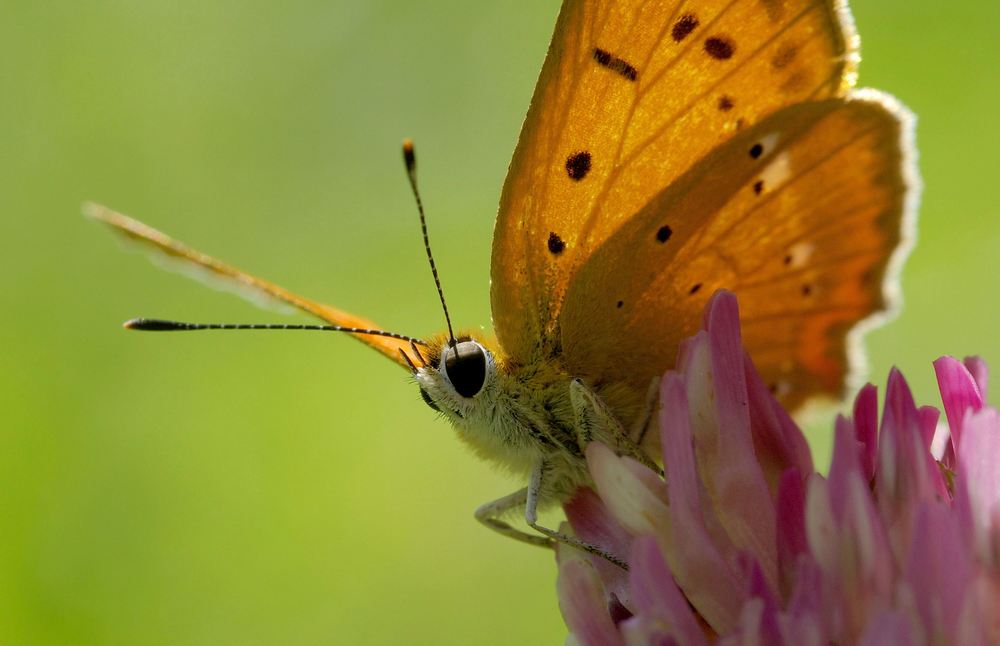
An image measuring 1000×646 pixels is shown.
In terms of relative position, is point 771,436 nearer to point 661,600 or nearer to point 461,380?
point 661,600

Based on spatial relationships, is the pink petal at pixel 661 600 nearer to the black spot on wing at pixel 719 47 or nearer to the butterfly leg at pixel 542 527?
the butterfly leg at pixel 542 527

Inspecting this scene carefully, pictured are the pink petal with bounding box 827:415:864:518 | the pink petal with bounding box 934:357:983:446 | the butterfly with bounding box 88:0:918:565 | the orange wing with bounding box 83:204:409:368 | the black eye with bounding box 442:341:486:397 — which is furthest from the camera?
the orange wing with bounding box 83:204:409:368

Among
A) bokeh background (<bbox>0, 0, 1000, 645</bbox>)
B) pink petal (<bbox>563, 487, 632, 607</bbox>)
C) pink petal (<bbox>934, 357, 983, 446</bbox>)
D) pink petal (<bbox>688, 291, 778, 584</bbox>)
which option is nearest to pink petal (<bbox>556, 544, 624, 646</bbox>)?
pink petal (<bbox>563, 487, 632, 607</bbox>)

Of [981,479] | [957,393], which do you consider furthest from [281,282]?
[981,479]

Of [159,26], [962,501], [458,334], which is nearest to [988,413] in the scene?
[962,501]

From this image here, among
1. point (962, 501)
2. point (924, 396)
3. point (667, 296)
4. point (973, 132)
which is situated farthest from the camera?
point (973, 132)

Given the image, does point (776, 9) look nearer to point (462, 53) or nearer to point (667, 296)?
point (667, 296)

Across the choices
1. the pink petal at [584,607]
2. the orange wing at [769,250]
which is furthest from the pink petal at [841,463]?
the orange wing at [769,250]

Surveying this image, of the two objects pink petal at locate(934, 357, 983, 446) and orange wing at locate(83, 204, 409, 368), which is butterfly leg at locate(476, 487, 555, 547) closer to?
orange wing at locate(83, 204, 409, 368)
